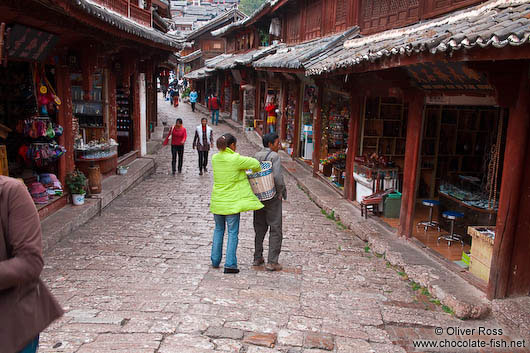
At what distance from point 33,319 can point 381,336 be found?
11.9 feet

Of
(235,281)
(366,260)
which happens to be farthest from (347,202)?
(235,281)

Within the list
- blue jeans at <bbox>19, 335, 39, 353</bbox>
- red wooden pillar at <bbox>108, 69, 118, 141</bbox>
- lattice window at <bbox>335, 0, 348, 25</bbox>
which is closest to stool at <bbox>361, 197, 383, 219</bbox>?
lattice window at <bbox>335, 0, 348, 25</bbox>

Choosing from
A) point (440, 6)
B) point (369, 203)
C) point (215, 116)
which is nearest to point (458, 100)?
point (440, 6)

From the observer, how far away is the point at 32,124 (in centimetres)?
856

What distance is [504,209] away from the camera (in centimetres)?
539

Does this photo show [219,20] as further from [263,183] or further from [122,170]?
[263,183]

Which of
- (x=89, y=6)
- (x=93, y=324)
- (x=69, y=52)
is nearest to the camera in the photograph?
(x=93, y=324)

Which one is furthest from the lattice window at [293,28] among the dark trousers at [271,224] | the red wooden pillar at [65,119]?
the dark trousers at [271,224]

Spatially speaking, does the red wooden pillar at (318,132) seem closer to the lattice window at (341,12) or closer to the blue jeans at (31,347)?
the lattice window at (341,12)

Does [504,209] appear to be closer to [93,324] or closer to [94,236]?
[93,324]

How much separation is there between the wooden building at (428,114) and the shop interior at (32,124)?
543 cm

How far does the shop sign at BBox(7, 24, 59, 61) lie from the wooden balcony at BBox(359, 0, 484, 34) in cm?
650

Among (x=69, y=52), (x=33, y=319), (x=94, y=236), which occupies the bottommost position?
(x=94, y=236)

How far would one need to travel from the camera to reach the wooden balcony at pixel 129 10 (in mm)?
12484
